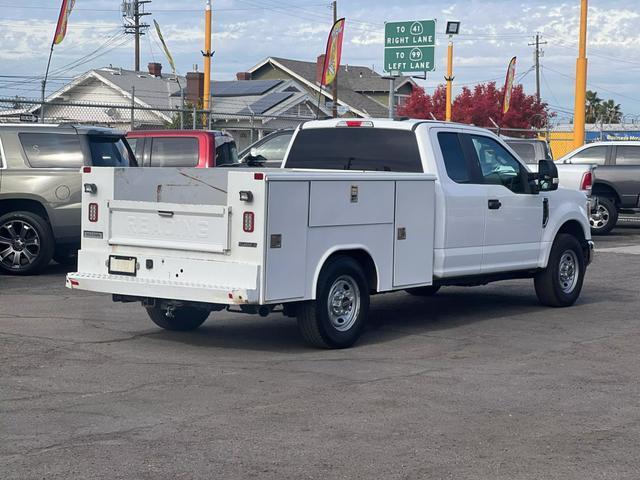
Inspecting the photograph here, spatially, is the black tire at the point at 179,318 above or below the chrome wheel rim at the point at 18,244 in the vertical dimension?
below

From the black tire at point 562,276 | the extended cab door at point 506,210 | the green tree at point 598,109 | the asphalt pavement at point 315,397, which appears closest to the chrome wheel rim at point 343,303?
the asphalt pavement at point 315,397

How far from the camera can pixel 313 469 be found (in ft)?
20.1

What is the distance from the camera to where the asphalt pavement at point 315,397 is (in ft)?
20.6

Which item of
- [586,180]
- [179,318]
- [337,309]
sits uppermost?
[586,180]

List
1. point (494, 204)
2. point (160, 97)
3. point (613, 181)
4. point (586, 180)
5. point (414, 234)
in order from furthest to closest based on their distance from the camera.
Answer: point (160, 97), point (613, 181), point (586, 180), point (494, 204), point (414, 234)

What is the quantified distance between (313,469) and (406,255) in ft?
14.8

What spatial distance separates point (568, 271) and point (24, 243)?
23.2ft

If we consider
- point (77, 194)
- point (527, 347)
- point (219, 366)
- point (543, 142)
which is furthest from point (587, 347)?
point (543, 142)

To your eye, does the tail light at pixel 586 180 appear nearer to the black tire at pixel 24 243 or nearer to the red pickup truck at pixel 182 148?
Answer: the red pickup truck at pixel 182 148

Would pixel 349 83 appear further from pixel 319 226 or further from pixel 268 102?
pixel 319 226

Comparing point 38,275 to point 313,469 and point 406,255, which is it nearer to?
point 406,255

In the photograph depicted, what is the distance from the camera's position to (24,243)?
14.6 meters

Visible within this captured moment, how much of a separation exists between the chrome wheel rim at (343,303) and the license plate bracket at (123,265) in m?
1.74

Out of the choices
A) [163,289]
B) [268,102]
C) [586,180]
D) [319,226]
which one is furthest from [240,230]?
[268,102]
